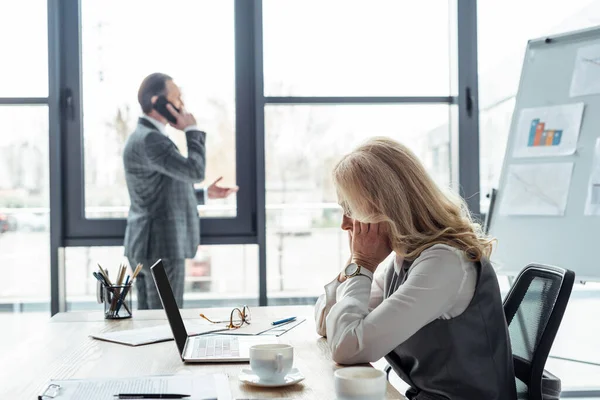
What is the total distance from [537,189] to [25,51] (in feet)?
8.59

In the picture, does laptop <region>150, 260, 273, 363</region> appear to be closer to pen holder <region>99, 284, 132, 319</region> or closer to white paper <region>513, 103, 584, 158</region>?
pen holder <region>99, 284, 132, 319</region>

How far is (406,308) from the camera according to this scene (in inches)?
56.9

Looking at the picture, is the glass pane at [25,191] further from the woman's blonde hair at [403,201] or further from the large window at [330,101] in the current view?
the woman's blonde hair at [403,201]

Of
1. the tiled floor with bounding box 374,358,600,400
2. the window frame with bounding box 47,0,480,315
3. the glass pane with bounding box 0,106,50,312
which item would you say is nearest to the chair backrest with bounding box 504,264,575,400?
the tiled floor with bounding box 374,358,600,400

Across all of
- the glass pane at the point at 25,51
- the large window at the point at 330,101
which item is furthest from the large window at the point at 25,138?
the large window at the point at 330,101

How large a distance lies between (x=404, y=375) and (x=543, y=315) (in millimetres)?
362

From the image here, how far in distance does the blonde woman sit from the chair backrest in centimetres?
10

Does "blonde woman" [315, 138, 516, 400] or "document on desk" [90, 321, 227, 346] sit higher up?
"blonde woman" [315, 138, 516, 400]

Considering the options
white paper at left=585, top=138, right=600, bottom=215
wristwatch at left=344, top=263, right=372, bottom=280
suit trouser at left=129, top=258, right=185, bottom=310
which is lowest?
suit trouser at left=129, top=258, right=185, bottom=310

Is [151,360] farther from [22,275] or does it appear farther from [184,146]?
[22,275]

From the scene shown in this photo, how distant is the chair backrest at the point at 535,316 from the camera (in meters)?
1.58

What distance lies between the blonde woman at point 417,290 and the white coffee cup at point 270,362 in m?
0.22

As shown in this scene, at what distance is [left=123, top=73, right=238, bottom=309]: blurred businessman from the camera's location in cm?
331

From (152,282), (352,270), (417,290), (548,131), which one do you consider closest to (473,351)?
(417,290)
